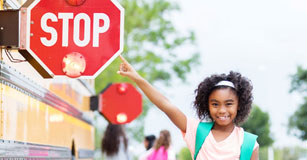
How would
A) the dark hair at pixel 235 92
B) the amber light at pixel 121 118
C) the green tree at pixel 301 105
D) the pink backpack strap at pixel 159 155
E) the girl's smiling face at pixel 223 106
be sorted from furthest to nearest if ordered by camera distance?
the green tree at pixel 301 105 → the pink backpack strap at pixel 159 155 → the amber light at pixel 121 118 → the dark hair at pixel 235 92 → the girl's smiling face at pixel 223 106

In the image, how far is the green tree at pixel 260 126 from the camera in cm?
2300

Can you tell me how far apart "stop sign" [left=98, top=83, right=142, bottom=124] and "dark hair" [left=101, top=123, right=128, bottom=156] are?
81 cm

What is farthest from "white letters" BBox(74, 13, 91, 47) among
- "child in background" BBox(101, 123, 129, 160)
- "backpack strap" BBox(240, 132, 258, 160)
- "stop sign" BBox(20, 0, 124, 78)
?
"child in background" BBox(101, 123, 129, 160)

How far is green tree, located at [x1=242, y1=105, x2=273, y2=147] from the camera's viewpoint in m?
23.0

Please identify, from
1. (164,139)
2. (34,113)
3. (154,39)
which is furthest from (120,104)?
(154,39)

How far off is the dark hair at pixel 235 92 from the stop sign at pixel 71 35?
45 cm

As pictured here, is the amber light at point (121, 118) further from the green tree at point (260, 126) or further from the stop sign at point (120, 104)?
the green tree at point (260, 126)

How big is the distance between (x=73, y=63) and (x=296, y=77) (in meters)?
15.7

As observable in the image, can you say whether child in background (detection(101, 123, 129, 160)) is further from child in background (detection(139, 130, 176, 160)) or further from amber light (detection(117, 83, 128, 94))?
amber light (detection(117, 83, 128, 94))

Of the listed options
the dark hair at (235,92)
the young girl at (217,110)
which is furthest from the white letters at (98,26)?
the dark hair at (235,92)

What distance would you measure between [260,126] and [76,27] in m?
21.3

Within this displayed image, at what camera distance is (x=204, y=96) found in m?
2.74

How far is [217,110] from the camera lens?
2.61 meters

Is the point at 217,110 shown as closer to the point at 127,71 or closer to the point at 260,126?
the point at 127,71
